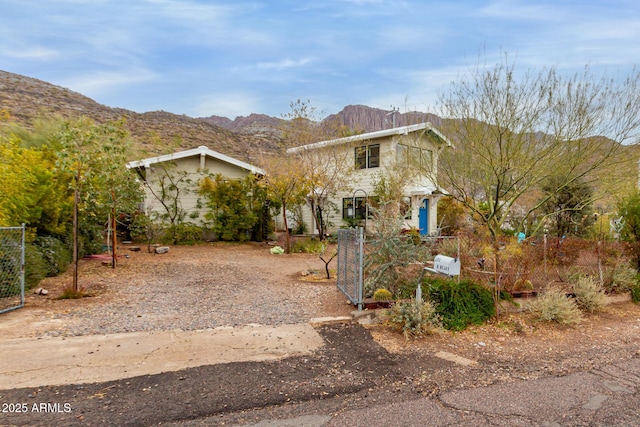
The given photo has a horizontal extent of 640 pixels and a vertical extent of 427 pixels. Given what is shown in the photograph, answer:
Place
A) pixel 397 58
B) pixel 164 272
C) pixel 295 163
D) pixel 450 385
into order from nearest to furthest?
pixel 450 385 < pixel 164 272 < pixel 397 58 < pixel 295 163

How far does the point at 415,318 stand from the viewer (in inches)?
173

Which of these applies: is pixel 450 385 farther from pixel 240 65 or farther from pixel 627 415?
pixel 240 65

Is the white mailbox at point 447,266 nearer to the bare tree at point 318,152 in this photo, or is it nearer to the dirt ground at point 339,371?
the dirt ground at point 339,371

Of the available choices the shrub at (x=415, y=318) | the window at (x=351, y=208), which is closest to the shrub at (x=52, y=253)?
the shrub at (x=415, y=318)

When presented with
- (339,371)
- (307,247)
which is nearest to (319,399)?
(339,371)

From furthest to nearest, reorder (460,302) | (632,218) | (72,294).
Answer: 1. (632,218)
2. (72,294)
3. (460,302)

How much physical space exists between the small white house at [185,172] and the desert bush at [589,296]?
11.6 m

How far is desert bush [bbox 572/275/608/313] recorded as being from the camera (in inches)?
215

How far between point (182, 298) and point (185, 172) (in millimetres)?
8667

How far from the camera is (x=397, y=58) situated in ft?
35.7

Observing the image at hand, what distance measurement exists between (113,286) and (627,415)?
7667 millimetres

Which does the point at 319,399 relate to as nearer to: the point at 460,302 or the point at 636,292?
the point at 460,302

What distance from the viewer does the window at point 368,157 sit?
1559 cm

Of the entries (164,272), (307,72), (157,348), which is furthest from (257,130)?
(157,348)
